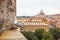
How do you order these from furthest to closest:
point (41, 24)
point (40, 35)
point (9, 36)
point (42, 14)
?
1. point (42, 14)
2. point (41, 24)
3. point (40, 35)
4. point (9, 36)

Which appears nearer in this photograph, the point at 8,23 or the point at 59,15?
the point at 8,23

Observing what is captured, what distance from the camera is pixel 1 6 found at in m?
1.93

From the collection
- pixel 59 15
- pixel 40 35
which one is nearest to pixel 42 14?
pixel 59 15

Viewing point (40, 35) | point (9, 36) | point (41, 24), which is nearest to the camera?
point (9, 36)

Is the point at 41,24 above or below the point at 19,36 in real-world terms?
below

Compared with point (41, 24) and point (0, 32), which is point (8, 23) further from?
point (41, 24)

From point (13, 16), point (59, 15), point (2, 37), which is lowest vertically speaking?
point (59, 15)

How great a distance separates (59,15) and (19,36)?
340ft

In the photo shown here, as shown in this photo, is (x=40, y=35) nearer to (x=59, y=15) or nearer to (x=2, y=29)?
(x=2, y=29)

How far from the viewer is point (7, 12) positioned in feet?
6.36

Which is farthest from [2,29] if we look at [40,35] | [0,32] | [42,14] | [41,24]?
[42,14]

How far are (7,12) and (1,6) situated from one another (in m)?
0.06

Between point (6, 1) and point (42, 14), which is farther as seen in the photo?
point (42, 14)

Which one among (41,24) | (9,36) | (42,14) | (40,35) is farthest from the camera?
(42,14)
